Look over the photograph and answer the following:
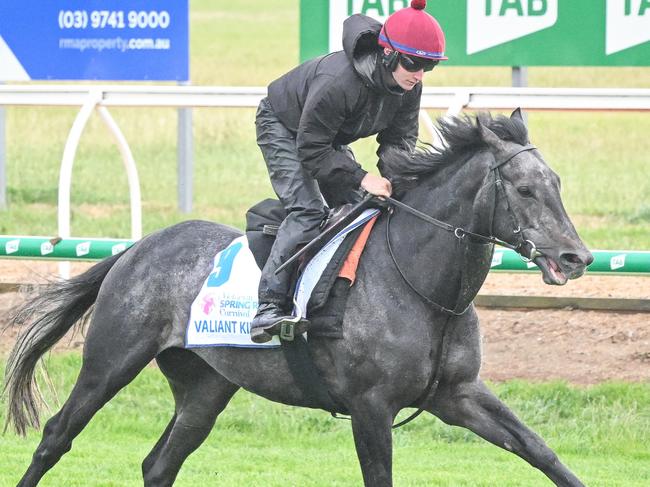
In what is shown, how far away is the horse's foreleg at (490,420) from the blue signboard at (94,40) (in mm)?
5598

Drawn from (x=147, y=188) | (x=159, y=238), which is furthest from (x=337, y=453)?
(x=147, y=188)

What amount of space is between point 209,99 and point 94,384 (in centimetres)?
281

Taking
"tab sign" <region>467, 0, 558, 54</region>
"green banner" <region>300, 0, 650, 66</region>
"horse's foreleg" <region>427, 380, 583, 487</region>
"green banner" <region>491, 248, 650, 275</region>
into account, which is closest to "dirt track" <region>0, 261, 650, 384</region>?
"green banner" <region>491, 248, 650, 275</region>

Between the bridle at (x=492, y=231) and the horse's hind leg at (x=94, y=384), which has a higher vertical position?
the bridle at (x=492, y=231)

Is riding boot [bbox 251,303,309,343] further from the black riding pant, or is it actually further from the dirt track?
the dirt track

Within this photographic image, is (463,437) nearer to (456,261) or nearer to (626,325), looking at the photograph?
(626,325)

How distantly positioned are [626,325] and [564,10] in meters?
2.17

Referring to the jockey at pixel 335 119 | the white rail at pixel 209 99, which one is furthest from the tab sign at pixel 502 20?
the jockey at pixel 335 119

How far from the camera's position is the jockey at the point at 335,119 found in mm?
→ 5133

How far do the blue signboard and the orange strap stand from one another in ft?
17.1

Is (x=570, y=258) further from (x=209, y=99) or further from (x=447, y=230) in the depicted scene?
(x=209, y=99)

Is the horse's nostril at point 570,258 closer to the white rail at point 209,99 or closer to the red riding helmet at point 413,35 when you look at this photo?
the red riding helmet at point 413,35

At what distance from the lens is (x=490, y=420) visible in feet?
17.1

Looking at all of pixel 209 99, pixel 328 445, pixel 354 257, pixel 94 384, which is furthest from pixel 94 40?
pixel 354 257
